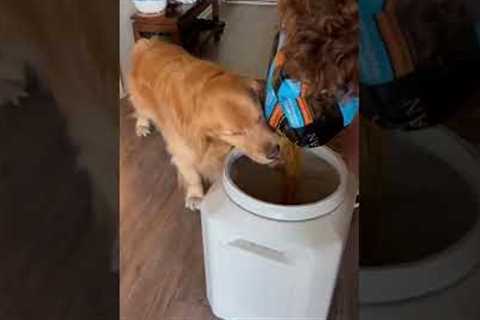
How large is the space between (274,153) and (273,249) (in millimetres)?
209

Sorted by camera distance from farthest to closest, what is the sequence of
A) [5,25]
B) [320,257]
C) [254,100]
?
[254,100] < [320,257] < [5,25]

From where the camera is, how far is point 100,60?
195 millimetres

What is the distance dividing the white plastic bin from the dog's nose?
7cm

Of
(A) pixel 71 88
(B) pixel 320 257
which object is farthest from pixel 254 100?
(A) pixel 71 88

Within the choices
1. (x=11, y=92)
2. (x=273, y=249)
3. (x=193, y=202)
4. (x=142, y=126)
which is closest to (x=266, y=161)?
(x=273, y=249)

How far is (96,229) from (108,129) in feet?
0.15

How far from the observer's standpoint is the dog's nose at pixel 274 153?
957 millimetres

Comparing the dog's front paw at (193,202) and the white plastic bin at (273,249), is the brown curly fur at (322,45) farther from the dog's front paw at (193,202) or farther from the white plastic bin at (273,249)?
the dog's front paw at (193,202)

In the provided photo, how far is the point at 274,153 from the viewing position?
972mm

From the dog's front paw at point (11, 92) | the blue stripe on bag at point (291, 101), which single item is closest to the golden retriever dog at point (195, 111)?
the blue stripe on bag at point (291, 101)

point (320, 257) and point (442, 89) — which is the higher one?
point (442, 89)

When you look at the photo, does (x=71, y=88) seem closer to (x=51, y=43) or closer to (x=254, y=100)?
(x=51, y=43)

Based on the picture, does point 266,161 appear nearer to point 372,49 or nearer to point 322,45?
point 322,45

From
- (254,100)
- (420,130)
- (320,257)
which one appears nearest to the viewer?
(420,130)
